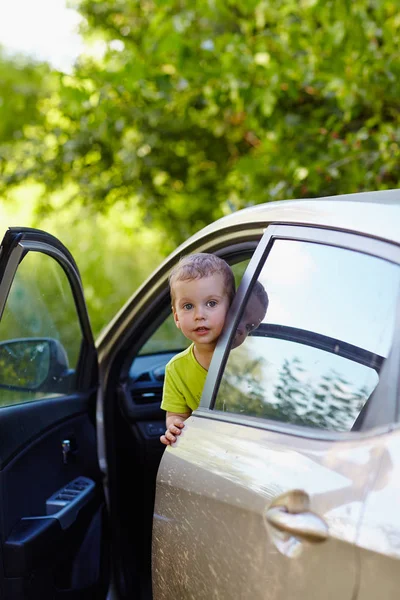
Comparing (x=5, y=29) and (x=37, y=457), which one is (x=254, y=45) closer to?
(x=37, y=457)

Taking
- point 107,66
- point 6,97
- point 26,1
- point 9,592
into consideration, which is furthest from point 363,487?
point 26,1

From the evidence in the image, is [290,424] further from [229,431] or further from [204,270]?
[204,270]

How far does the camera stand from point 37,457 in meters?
3.14

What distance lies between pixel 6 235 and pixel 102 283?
8578 millimetres

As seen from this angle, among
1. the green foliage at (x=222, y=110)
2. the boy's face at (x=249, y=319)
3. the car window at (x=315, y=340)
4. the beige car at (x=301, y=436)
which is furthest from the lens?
the green foliage at (x=222, y=110)

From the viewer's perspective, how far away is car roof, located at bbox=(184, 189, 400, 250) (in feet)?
7.09

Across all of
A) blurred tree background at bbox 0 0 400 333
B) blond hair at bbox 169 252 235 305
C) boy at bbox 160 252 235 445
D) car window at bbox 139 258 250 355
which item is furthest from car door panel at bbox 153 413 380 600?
blurred tree background at bbox 0 0 400 333

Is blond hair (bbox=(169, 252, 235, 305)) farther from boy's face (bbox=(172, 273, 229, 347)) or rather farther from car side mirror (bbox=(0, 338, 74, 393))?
car side mirror (bbox=(0, 338, 74, 393))

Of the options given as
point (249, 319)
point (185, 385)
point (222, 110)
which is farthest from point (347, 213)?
point (222, 110)

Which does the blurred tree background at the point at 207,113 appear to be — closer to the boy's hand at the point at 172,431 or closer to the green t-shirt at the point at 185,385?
the green t-shirt at the point at 185,385

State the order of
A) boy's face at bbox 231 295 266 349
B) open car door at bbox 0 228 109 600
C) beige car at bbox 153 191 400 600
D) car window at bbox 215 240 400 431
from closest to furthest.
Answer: beige car at bbox 153 191 400 600 < car window at bbox 215 240 400 431 < boy's face at bbox 231 295 266 349 < open car door at bbox 0 228 109 600

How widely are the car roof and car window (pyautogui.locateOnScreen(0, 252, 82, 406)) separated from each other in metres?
0.84

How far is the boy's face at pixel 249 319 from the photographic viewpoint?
103 inches

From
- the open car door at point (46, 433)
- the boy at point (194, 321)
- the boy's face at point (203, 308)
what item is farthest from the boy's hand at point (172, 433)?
the open car door at point (46, 433)
